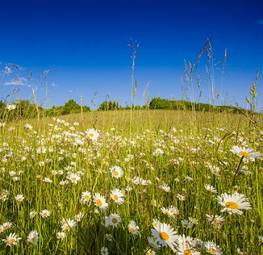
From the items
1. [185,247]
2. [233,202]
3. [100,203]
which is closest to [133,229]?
[100,203]

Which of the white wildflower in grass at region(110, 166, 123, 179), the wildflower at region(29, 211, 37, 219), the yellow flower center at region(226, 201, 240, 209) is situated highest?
the yellow flower center at region(226, 201, 240, 209)

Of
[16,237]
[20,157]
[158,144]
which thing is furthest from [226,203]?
[158,144]

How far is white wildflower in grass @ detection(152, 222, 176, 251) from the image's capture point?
1.01 meters

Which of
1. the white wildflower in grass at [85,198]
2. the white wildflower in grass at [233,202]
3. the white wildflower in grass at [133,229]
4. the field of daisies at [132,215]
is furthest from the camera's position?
the white wildflower in grass at [85,198]

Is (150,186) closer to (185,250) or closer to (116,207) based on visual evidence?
(116,207)

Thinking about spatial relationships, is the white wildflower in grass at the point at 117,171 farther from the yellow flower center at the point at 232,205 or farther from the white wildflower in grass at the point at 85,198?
the yellow flower center at the point at 232,205

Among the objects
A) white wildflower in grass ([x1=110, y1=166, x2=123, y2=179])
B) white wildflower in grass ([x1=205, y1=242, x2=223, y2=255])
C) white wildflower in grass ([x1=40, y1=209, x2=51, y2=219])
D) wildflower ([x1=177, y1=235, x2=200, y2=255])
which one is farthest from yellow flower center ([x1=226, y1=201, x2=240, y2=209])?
white wildflower in grass ([x1=40, y1=209, x2=51, y2=219])

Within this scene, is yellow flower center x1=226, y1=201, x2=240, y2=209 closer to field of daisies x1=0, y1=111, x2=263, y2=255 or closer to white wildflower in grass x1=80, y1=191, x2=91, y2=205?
field of daisies x1=0, y1=111, x2=263, y2=255

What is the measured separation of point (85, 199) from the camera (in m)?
1.64

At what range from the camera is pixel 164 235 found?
1097 mm

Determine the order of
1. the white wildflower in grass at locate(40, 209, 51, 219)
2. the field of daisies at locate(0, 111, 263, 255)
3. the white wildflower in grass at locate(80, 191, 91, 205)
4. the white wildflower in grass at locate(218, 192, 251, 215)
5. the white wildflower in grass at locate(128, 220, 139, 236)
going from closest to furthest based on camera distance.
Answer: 1. the white wildflower in grass at locate(218, 192, 251, 215)
2. the field of daisies at locate(0, 111, 263, 255)
3. the white wildflower in grass at locate(128, 220, 139, 236)
4. the white wildflower in grass at locate(80, 191, 91, 205)
5. the white wildflower in grass at locate(40, 209, 51, 219)

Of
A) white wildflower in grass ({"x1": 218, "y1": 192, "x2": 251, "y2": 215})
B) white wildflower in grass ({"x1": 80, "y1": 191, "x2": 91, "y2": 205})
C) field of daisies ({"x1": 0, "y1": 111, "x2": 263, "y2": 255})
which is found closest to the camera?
white wildflower in grass ({"x1": 218, "y1": 192, "x2": 251, "y2": 215})

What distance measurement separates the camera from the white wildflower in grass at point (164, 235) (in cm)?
101

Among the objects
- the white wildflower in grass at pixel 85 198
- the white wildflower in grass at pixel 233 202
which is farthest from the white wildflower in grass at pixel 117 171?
the white wildflower in grass at pixel 233 202
